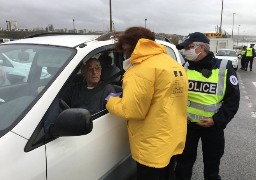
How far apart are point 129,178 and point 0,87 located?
1.38m

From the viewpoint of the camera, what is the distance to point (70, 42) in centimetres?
260

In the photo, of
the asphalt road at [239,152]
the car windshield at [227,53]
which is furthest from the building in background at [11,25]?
the asphalt road at [239,152]

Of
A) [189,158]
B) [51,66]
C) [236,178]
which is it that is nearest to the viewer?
[51,66]

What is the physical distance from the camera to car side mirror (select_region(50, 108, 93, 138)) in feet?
6.10

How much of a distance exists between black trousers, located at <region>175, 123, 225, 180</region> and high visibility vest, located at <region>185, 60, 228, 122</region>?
187mm

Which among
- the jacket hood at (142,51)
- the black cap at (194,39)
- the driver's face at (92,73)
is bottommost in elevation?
the driver's face at (92,73)

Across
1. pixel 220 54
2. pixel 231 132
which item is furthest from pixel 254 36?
pixel 231 132

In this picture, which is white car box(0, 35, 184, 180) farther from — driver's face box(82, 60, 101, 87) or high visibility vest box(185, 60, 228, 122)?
high visibility vest box(185, 60, 228, 122)

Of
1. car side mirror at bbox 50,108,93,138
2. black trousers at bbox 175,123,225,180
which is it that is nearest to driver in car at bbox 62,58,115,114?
car side mirror at bbox 50,108,93,138

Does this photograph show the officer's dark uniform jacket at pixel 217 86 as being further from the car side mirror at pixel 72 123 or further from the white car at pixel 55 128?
the car side mirror at pixel 72 123

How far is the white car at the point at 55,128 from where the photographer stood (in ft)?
5.93

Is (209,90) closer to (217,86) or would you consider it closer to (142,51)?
(217,86)

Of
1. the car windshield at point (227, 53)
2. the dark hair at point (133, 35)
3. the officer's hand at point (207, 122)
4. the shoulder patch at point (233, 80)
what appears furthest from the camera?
the car windshield at point (227, 53)

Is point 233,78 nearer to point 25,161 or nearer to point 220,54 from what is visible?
point 25,161
